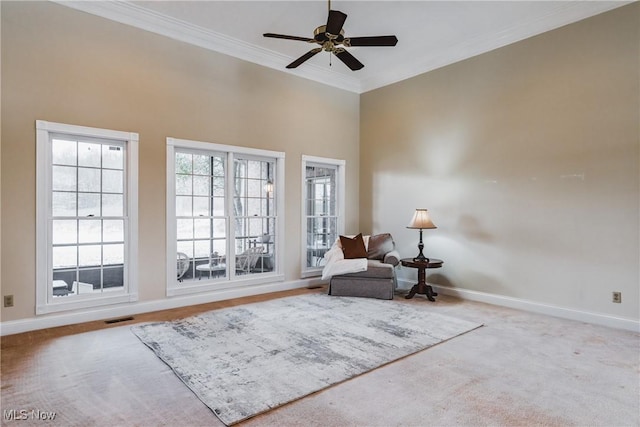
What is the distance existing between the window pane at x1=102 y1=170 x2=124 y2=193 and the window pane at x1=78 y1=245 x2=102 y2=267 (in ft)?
2.27

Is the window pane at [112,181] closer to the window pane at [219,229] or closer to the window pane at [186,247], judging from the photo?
the window pane at [186,247]

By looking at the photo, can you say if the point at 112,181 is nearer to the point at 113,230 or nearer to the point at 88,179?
the point at 88,179

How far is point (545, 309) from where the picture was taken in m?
4.43

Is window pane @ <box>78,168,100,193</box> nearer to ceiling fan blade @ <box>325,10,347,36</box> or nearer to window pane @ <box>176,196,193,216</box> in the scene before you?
window pane @ <box>176,196,193,216</box>

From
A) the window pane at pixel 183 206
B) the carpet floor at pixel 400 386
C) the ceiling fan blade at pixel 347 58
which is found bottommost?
the carpet floor at pixel 400 386

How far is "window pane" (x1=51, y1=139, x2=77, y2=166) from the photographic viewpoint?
12.9ft

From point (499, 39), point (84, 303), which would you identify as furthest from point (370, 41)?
point (84, 303)

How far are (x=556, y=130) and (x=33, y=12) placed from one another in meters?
6.03

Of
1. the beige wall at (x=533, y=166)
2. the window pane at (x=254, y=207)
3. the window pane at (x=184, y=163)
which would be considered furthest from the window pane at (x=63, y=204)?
the beige wall at (x=533, y=166)

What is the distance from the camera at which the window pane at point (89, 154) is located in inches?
162

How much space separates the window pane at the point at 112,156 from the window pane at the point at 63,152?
30 centimetres

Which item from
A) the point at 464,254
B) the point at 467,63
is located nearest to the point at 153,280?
the point at 464,254

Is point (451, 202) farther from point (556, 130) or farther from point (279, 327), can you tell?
point (279, 327)

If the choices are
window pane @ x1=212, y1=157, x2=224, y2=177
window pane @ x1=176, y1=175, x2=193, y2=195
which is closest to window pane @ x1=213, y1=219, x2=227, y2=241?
window pane @ x1=176, y1=175, x2=193, y2=195
